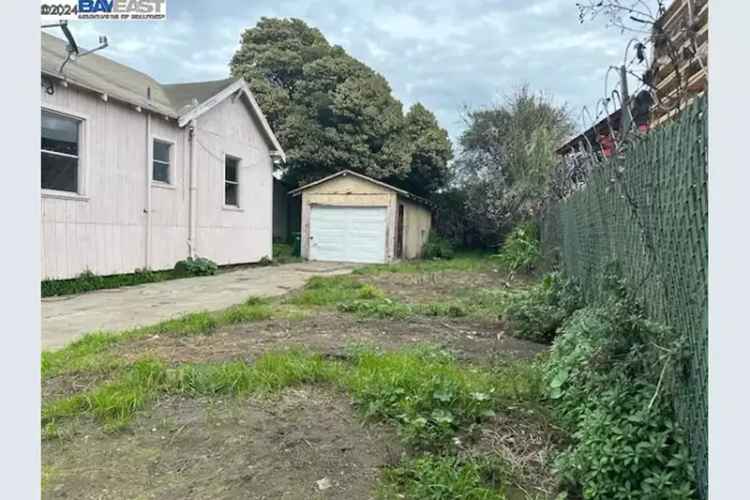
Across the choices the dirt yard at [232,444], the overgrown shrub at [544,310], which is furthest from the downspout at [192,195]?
the overgrown shrub at [544,310]

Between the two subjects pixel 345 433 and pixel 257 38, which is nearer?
pixel 345 433

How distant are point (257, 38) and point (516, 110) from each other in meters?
12.2

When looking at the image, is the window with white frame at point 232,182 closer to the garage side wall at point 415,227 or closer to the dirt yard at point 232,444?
the garage side wall at point 415,227

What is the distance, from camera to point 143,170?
1022 cm

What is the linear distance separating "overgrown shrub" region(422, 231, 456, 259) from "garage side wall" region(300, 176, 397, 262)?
300 centimetres

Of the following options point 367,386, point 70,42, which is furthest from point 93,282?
point 367,386

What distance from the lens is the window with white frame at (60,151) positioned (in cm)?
822

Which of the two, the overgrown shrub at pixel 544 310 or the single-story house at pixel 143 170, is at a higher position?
the single-story house at pixel 143 170

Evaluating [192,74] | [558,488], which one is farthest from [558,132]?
[558,488]

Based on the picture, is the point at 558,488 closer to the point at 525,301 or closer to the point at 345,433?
the point at 345,433

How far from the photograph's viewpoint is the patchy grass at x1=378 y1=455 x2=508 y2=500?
215 cm

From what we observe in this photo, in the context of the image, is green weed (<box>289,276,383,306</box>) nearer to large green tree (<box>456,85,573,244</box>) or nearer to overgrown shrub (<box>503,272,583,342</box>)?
overgrown shrub (<box>503,272,583,342</box>)

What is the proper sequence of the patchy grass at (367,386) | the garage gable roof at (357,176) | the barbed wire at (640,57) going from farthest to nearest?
1. the garage gable roof at (357,176)
2. the patchy grass at (367,386)
3. the barbed wire at (640,57)

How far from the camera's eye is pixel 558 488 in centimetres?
221
